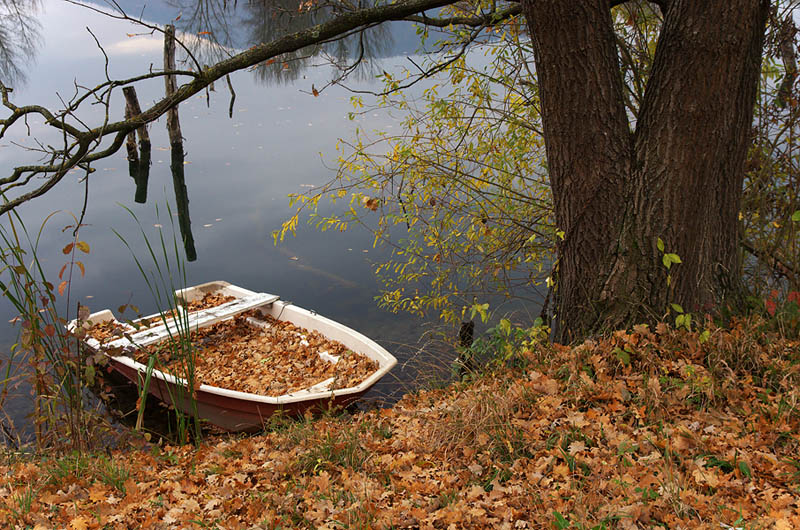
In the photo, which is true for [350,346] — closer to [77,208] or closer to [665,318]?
[665,318]

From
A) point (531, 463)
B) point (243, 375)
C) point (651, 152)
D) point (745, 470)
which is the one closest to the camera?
point (745, 470)

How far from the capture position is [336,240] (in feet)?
47.9

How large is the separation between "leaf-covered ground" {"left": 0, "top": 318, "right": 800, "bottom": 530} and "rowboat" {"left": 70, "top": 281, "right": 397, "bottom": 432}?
114 cm

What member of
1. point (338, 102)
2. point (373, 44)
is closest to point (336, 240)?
point (373, 44)

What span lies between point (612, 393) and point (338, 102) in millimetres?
24195

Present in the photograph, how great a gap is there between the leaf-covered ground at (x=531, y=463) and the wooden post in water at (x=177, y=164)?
11716 millimetres

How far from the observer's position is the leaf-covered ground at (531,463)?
2760 mm

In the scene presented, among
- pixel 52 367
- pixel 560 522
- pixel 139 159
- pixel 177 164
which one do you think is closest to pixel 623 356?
pixel 560 522

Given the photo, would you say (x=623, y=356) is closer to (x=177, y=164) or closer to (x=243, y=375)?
(x=243, y=375)

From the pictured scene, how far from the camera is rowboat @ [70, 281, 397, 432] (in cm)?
628

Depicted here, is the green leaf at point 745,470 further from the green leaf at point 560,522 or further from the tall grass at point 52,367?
the tall grass at point 52,367

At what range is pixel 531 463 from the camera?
3209 mm

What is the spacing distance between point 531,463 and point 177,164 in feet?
64.0

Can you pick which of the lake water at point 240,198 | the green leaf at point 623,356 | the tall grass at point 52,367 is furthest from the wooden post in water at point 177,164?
the green leaf at point 623,356
